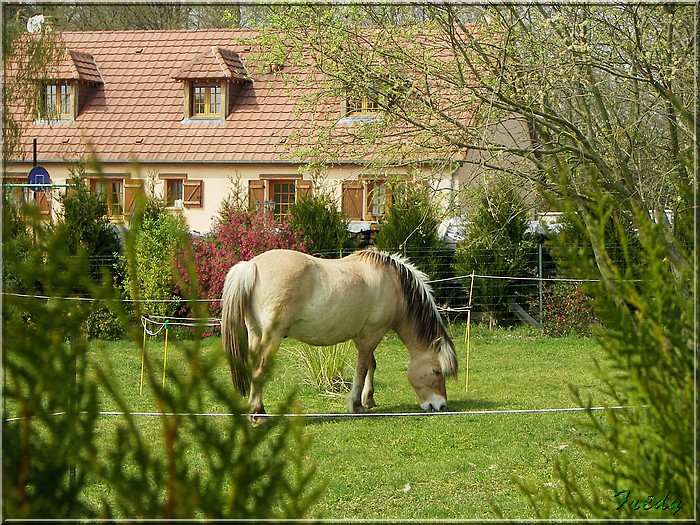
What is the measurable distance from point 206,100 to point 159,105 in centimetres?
143

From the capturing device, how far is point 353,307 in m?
9.62

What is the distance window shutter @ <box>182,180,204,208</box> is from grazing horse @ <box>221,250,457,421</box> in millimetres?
16295

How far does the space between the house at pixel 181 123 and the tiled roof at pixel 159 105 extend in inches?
1.1

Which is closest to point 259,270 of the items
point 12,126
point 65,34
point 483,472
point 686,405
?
point 483,472

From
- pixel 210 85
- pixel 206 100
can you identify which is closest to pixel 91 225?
pixel 206 100

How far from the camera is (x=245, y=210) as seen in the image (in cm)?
1777

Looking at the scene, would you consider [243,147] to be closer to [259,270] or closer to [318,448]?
[259,270]

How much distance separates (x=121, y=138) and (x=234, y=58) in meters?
3.86

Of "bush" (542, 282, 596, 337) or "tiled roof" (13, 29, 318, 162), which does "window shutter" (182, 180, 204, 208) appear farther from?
"bush" (542, 282, 596, 337)

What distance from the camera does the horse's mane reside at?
9.86 m

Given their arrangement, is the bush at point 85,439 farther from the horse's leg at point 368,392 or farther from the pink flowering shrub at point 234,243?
the pink flowering shrub at point 234,243

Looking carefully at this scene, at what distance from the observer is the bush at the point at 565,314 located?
55.3 feet

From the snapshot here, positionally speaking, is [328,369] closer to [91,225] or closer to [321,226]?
[321,226]

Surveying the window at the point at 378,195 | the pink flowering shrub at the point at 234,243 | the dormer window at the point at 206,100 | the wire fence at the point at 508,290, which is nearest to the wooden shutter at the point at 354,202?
the window at the point at 378,195
